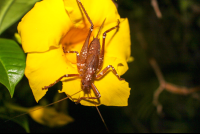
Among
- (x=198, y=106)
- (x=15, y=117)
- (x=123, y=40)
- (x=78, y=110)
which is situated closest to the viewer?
(x=123, y=40)

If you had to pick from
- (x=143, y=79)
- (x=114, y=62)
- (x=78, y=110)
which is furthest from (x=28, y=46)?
(x=143, y=79)

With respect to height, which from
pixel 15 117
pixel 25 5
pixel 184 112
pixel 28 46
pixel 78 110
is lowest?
pixel 184 112

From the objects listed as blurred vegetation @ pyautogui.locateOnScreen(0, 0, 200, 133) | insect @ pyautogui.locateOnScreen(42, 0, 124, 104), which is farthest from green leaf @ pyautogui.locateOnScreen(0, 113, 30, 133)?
insect @ pyautogui.locateOnScreen(42, 0, 124, 104)

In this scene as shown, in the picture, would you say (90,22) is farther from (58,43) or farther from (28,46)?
(28,46)

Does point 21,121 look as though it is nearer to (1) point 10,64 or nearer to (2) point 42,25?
(1) point 10,64

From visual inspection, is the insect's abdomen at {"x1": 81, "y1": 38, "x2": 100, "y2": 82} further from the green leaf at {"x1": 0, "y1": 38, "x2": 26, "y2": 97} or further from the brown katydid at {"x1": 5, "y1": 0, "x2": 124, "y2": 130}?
the green leaf at {"x1": 0, "y1": 38, "x2": 26, "y2": 97}

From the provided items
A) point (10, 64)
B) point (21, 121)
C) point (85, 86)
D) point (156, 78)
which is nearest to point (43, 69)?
point (10, 64)
